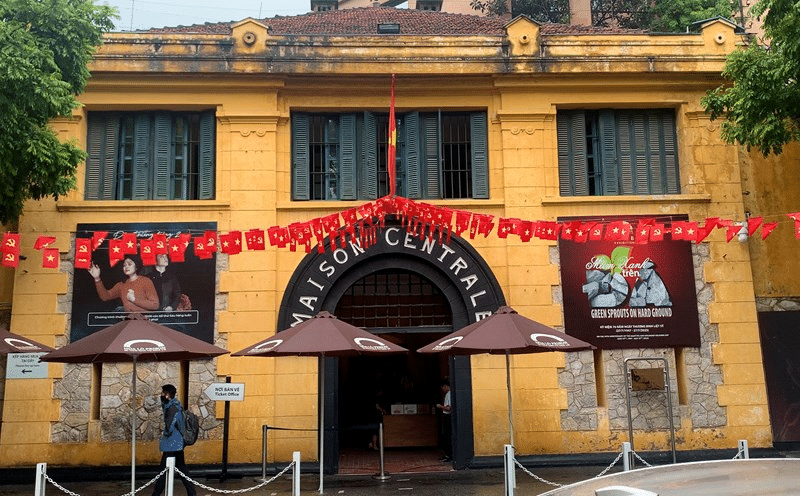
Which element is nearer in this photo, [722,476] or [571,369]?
[722,476]

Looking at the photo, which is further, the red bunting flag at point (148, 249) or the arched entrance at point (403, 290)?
the arched entrance at point (403, 290)

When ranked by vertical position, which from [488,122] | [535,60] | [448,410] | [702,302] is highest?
[535,60]

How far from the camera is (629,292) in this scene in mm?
16125

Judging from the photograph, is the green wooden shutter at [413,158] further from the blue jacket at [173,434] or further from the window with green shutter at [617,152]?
the blue jacket at [173,434]

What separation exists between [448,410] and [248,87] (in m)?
7.68

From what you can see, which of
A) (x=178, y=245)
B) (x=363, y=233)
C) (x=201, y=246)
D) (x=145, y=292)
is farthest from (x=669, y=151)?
(x=145, y=292)

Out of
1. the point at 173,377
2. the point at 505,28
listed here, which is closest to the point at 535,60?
the point at 505,28

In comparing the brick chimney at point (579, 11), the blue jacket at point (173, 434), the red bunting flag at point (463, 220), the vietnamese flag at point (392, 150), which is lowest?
the blue jacket at point (173, 434)

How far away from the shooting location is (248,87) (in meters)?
16.5

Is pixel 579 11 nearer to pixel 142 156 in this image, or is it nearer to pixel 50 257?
pixel 142 156

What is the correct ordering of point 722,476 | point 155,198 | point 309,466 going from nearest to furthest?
point 722,476, point 309,466, point 155,198

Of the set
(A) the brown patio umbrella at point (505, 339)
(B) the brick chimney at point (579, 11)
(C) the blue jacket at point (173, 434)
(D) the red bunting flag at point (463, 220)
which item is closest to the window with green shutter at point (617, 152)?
(D) the red bunting flag at point (463, 220)

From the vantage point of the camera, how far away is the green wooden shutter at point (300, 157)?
16.6 meters

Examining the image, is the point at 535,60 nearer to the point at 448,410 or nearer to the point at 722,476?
the point at 448,410
